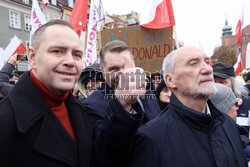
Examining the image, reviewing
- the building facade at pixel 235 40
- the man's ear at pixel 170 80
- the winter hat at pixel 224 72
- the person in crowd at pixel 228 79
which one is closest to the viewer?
the man's ear at pixel 170 80

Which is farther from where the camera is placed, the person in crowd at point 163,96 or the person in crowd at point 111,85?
the person in crowd at point 163,96

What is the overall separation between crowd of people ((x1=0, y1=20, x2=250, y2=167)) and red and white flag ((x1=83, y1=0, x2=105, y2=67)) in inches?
168

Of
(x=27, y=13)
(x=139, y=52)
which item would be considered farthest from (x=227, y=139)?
(x=27, y=13)

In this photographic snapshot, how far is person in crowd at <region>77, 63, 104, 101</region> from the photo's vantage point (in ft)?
12.1

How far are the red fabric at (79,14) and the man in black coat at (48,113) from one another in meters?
5.04

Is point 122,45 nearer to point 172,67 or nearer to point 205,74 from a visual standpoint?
point 172,67

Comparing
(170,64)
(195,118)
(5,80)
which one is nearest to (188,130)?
(195,118)

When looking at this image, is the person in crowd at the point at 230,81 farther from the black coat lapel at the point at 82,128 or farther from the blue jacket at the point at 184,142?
the black coat lapel at the point at 82,128

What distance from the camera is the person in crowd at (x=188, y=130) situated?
1.57 metres

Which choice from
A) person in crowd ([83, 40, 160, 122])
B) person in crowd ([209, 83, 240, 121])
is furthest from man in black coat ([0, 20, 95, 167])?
person in crowd ([209, 83, 240, 121])

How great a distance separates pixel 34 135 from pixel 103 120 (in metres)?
0.47

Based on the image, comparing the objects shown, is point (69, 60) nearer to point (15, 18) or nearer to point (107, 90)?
point (107, 90)

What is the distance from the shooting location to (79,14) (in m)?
6.41

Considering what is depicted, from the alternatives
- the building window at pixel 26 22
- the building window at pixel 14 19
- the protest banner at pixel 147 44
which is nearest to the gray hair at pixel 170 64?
the protest banner at pixel 147 44
